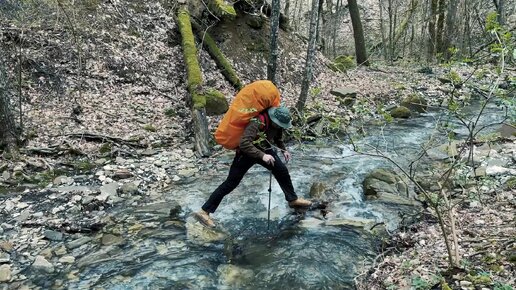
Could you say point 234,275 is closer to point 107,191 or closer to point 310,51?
point 107,191

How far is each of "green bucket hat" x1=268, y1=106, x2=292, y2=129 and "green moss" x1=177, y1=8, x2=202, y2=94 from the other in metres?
5.28

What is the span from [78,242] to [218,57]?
337 inches

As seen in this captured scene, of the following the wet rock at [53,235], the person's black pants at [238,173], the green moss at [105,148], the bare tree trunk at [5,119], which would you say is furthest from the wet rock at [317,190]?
the bare tree trunk at [5,119]

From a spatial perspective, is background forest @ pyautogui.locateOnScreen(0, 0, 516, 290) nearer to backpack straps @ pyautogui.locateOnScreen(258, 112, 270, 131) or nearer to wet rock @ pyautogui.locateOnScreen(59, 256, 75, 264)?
wet rock @ pyautogui.locateOnScreen(59, 256, 75, 264)

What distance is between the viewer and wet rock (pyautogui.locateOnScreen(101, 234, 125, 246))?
5656mm

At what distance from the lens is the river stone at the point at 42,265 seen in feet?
16.4

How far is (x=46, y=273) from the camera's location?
495 cm

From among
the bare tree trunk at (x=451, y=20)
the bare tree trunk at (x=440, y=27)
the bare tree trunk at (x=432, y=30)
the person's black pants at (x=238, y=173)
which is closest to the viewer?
the person's black pants at (x=238, y=173)

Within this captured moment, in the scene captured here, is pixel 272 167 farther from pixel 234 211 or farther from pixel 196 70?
pixel 196 70

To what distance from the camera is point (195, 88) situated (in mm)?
10391

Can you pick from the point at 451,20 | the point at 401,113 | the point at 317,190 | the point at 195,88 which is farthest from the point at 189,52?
the point at 451,20

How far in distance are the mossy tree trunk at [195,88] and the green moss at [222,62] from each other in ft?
2.54

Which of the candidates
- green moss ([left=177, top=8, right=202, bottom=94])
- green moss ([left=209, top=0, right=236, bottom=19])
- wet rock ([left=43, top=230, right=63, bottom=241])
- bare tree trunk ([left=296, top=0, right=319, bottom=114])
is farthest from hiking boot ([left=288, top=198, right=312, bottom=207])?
green moss ([left=209, top=0, right=236, bottom=19])

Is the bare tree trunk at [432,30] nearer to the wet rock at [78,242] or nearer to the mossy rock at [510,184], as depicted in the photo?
the mossy rock at [510,184]
